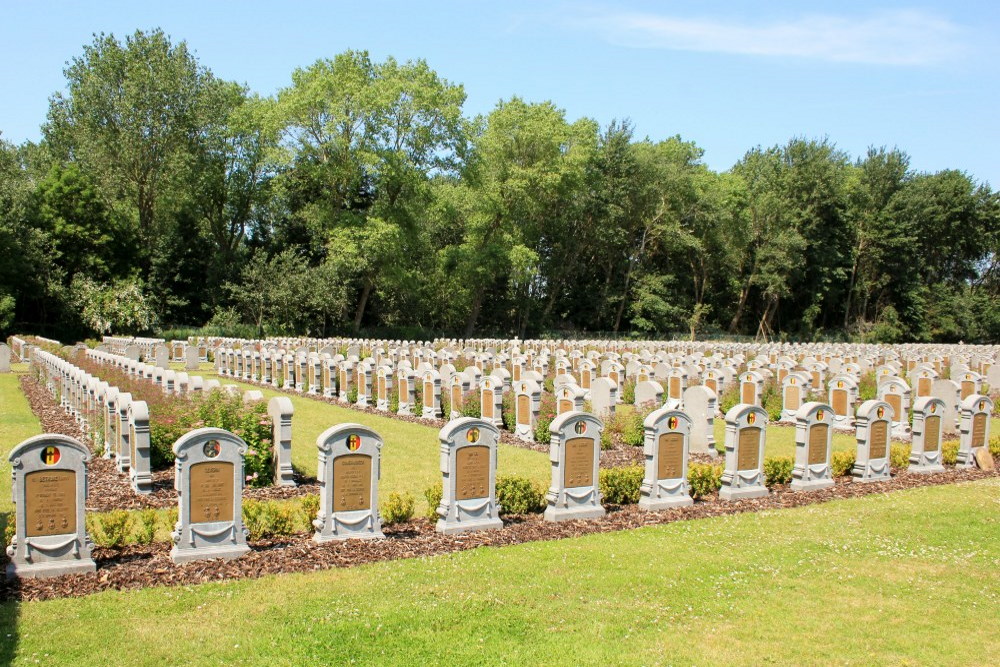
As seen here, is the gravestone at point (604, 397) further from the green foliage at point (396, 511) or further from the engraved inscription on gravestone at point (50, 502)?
the engraved inscription on gravestone at point (50, 502)

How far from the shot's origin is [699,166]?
56688 mm

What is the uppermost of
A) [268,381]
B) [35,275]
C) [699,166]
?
[699,166]

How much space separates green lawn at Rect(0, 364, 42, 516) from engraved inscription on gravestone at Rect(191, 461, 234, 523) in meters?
2.81

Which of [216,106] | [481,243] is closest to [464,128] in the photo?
[481,243]

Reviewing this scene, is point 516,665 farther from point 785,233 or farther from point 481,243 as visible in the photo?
point 785,233

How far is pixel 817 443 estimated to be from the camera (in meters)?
12.1

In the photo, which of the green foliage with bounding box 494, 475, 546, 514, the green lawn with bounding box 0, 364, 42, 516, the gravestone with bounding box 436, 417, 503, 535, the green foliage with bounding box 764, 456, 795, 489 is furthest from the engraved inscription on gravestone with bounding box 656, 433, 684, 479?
the green lawn with bounding box 0, 364, 42, 516

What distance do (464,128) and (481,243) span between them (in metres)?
7.27

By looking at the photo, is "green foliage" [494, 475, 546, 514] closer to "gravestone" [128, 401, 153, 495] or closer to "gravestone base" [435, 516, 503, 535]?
"gravestone base" [435, 516, 503, 535]

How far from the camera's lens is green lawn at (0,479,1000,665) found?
586cm

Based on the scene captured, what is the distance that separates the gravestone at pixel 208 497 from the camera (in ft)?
25.4

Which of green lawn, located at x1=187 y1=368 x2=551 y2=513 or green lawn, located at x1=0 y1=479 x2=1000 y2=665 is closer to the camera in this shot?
green lawn, located at x1=0 y1=479 x2=1000 y2=665

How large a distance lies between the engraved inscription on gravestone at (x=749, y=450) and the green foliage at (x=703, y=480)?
43cm

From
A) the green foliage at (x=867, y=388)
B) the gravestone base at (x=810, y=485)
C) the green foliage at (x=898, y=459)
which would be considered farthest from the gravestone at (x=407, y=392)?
the green foliage at (x=867, y=388)
